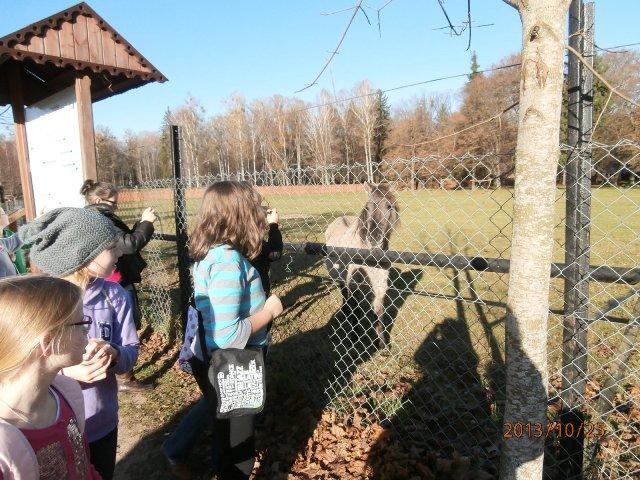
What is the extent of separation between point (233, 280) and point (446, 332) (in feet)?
13.2

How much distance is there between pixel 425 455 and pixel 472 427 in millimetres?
668

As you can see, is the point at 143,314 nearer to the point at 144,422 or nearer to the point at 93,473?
the point at 144,422

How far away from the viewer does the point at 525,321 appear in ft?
4.86

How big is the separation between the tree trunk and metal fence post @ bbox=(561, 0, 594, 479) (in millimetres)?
652

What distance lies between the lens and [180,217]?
449 centimetres

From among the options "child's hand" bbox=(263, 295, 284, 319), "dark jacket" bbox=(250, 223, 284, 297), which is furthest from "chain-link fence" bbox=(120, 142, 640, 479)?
"child's hand" bbox=(263, 295, 284, 319)

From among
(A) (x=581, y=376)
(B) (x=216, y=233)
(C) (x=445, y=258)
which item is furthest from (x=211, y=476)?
(A) (x=581, y=376)

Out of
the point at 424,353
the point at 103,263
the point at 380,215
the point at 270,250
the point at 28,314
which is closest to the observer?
the point at 28,314

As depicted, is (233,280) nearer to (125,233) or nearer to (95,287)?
(95,287)

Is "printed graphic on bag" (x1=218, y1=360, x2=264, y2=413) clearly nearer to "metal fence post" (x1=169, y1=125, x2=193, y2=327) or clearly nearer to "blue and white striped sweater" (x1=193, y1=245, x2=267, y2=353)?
"blue and white striped sweater" (x1=193, y1=245, x2=267, y2=353)

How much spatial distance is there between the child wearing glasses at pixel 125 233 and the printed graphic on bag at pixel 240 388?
1898mm

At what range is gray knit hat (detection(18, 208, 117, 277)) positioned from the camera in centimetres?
186

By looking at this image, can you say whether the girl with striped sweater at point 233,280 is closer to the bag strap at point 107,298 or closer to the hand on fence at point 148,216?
the bag strap at point 107,298

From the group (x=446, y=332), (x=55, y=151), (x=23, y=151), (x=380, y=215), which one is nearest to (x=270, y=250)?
(x=380, y=215)
